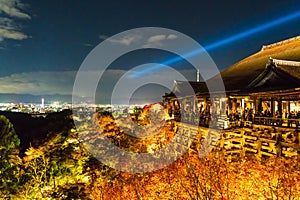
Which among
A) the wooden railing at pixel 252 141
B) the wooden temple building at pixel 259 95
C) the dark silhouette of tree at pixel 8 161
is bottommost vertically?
the dark silhouette of tree at pixel 8 161

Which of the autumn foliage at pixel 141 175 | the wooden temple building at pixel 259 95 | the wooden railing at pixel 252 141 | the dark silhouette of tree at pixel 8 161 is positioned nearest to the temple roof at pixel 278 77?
the wooden temple building at pixel 259 95

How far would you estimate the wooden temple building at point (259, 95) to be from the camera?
12477 mm

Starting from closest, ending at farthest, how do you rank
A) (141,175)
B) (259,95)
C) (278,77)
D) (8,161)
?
1. (278,77)
2. (259,95)
3. (141,175)
4. (8,161)

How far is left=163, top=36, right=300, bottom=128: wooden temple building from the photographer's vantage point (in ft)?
40.9

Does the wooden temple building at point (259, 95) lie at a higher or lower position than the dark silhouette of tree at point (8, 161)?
higher

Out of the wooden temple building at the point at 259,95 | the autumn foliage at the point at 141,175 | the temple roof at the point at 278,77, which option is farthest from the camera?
the wooden temple building at the point at 259,95

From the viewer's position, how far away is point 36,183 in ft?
50.1

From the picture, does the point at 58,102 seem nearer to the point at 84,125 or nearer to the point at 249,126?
the point at 84,125

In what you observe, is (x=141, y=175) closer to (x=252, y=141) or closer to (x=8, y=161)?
(x=252, y=141)

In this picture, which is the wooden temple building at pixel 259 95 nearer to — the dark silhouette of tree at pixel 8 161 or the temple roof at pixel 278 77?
the temple roof at pixel 278 77

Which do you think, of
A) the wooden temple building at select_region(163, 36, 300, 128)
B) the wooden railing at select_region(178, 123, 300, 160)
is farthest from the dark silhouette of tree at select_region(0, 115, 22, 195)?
the wooden temple building at select_region(163, 36, 300, 128)

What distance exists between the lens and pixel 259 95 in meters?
13.5

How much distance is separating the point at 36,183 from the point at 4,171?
349cm

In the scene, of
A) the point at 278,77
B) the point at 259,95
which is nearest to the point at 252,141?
the point at 259,95
